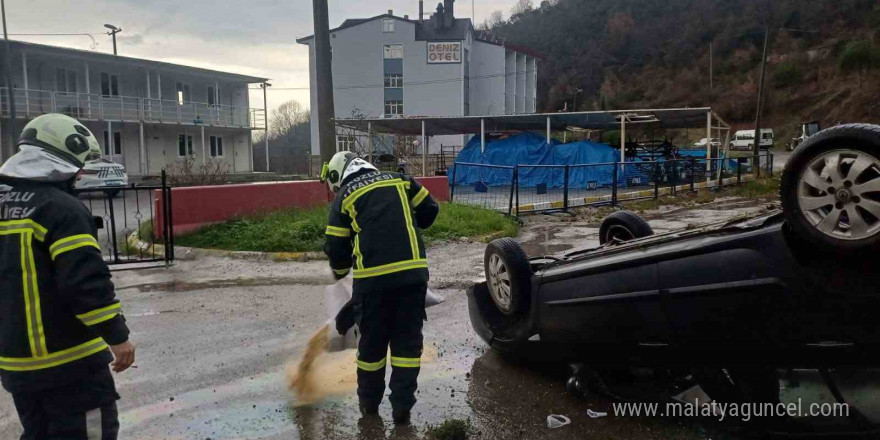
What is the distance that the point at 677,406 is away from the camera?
3.64m

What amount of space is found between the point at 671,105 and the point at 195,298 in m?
66.7

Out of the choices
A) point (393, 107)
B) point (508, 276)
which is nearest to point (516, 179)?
point (508, 276)

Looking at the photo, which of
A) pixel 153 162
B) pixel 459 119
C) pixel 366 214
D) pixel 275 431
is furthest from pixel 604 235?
pixel 153 162

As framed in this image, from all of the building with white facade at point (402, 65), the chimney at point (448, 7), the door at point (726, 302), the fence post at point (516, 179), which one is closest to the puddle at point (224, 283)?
the door at point (726, 302)

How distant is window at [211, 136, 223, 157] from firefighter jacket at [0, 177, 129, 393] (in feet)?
125

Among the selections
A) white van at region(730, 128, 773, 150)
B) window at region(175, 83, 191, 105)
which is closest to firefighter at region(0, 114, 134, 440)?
window at region(175, 83, 191, 105)

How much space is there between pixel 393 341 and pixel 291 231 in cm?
702

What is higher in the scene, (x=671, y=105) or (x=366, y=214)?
(x=671, y=105)

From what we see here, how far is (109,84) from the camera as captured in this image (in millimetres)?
33656

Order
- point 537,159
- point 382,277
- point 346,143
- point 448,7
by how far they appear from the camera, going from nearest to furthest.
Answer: point 382,277
point 537,159
point 346,143
point 448,7

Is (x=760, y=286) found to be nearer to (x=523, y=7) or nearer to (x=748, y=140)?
(x=748, y=140)

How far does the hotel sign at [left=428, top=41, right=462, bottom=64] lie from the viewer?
2036 inches

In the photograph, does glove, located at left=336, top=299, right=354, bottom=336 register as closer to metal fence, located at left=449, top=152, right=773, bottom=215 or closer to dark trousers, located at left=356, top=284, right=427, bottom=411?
dark trousers, located at left=356, top=284, right=427, bottom=411

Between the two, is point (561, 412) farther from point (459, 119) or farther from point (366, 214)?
point (459, 119)
